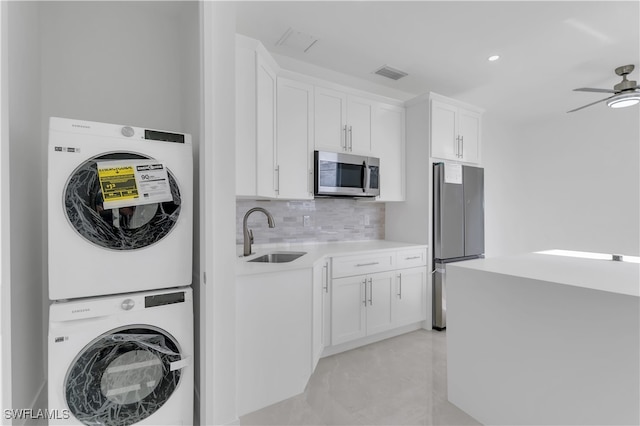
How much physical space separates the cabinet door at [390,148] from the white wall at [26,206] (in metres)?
2.73

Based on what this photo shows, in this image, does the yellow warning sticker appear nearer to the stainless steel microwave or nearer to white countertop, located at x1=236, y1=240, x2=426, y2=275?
white countertop, located at x1=236, y1=240, x2=426, y2=275

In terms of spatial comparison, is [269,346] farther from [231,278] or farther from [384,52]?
[384,52]

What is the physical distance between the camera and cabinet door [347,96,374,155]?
3.03 meters

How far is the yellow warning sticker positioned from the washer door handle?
898 millimetres

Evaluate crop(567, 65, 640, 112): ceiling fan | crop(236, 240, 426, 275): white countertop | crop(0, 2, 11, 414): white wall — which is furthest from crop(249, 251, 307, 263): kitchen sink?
crop(567, 65, 640, 112): ceiling fan

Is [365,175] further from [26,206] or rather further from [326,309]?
[26,206]

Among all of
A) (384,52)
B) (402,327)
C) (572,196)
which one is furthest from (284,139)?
(572,196)

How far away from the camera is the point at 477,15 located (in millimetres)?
2279

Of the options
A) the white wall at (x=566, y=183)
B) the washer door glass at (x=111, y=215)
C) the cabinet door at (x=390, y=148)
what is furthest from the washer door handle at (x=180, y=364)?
the white wall at (x=566, y=183)

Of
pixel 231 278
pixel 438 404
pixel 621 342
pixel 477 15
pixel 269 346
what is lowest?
pixel 438 404

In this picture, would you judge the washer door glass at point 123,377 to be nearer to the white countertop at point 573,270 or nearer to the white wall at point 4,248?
the white wall at point 4,248

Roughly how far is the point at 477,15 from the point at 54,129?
2.87 metres

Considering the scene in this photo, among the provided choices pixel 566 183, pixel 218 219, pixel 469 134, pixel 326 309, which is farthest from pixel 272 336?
pixel 566 183

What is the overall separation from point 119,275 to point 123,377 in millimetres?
517
